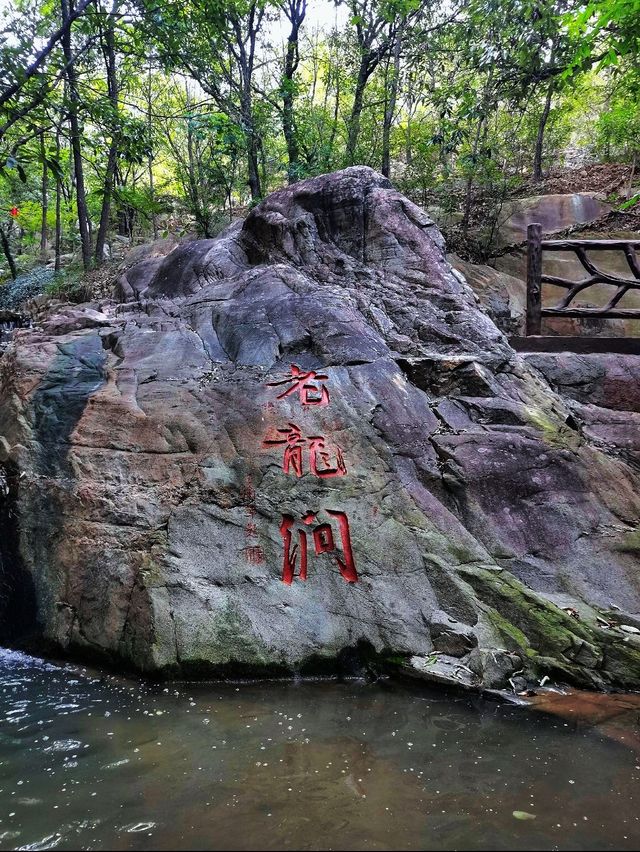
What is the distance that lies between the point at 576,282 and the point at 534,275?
0.51 metres

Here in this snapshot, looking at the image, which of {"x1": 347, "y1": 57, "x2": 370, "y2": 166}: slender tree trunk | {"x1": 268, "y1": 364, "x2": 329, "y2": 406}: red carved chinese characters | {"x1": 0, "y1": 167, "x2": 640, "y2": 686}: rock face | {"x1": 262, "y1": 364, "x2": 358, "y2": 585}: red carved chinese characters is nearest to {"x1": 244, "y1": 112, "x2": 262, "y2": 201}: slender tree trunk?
{"x1": 347, "y1": 57, "x2": 370, "y2": 166}: slender tree trunk

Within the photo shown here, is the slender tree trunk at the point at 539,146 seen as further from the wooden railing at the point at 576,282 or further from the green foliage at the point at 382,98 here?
the wooden railing at the point at 576,282

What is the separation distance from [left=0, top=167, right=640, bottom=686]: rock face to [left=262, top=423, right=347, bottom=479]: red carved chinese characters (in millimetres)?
17

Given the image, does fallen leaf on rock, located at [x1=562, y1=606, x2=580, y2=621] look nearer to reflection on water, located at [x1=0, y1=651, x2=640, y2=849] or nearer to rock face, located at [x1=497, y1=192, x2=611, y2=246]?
reflection on water, located at [x1=0, y1=651, x2=640, y2=849]

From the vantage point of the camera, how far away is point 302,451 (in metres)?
4.81

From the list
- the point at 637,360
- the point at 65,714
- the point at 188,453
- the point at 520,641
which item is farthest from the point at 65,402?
the point at 637,360

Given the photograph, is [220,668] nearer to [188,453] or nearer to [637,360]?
[188,453]

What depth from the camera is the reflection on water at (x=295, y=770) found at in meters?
2.32

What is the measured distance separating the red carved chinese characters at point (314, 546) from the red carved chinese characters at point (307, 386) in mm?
1047

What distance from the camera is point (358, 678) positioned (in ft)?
13.0

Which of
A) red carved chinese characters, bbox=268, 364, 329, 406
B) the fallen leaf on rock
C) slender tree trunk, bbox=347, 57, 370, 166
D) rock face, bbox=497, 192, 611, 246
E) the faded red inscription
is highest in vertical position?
slender tree trunk, bbox=347, 57, 370, 166

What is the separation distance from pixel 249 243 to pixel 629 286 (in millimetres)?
4563

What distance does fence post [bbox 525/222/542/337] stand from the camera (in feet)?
23.0

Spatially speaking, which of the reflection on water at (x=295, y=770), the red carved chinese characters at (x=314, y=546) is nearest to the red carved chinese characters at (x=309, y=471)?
the red carved chinese characters at (x=314, y=546)
